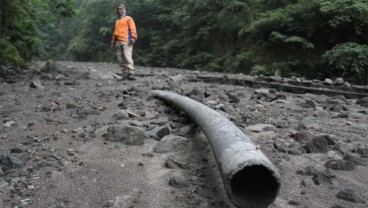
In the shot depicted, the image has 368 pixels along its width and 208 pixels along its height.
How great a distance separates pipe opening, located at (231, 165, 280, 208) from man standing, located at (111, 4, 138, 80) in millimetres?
8226

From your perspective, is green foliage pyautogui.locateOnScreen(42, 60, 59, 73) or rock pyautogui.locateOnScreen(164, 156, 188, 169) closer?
rock pyautogui.locateOnScreen(164, 156, 188, 169)

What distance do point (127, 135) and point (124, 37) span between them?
6.77 meters

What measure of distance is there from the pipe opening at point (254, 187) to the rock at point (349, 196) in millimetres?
752

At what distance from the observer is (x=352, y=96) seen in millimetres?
7934

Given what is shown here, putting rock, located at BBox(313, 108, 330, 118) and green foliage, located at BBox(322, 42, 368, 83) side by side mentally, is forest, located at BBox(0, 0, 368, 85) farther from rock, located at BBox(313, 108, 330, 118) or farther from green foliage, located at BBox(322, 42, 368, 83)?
rock, located at BBox(313, 108, 330, 118)

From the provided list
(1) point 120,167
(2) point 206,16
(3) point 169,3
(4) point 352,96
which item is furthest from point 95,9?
(1) point 120,167

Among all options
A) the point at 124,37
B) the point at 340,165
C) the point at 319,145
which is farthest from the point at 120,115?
the point at 124,37

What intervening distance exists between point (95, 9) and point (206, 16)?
15.6 meters

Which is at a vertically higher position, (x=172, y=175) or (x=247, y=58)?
(x=172, y=175)

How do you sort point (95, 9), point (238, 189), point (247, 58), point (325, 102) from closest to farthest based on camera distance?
point (238, 189)
point (325, 102)
point (247, 58)
point (95, 9)

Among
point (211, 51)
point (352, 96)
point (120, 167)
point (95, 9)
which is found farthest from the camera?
point (95, 9)

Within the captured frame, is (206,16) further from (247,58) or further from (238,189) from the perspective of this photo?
(238,189)

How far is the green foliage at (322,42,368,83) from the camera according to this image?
11.5 m

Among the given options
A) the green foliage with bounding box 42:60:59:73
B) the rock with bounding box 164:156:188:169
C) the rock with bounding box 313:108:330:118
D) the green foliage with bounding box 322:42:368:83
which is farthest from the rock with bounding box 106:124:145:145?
the green foliage with bounding box 322:42:368:83
